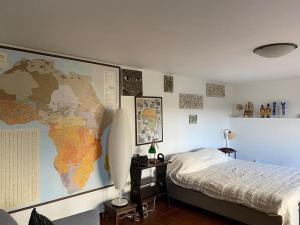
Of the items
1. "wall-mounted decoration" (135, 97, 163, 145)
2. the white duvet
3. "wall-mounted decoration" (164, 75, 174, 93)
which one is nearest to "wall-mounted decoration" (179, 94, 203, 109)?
"wall-mounted decoration" (164, 75, 174, 93)

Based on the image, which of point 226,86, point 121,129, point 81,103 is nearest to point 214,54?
point 121,129

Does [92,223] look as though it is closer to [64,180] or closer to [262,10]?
[64,180]

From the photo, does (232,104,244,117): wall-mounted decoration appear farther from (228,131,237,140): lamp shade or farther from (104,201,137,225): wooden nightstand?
(104,201,137,225): wooden nightstand

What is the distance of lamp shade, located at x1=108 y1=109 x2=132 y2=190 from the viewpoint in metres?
2.78

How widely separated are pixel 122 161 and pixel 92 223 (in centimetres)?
105

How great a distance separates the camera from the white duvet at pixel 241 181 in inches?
96.3

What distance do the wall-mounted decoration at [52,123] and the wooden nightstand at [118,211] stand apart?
30cm

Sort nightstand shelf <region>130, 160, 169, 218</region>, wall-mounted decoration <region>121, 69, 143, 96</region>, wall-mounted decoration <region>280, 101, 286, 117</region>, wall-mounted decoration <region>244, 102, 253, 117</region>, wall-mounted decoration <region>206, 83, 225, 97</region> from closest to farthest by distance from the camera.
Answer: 1. nightstand shelf <region>130, 160, 169, 218</region>
2. wall-mounted decoration <region>121, 69, 143, 96</region>
3. wall-mounted decoration <region>280, 101, 286, 117</region>
4. wall-mounted decoration <region>206, 83, 225, 97</region>
5. wall-mounted decoration <region>244, 102, 253, 117</region>

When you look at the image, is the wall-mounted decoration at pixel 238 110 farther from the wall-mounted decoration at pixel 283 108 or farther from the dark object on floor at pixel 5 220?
the dark object on floor at pixel 5 220

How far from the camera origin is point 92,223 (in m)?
1.78

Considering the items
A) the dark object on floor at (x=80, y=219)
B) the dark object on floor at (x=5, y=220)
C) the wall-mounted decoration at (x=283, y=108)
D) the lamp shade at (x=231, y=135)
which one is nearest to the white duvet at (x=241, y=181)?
the lamp shade at (x=231, y=135)

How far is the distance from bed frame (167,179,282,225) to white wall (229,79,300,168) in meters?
2.25

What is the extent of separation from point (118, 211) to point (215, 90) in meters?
3.20

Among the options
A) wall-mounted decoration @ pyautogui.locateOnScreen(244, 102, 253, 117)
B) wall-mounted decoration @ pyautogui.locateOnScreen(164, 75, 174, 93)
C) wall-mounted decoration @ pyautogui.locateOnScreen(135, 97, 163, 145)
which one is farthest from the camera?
wall-mounted decoration @ pyautogui.locateOnScreen(244, 102, 253, 117)
